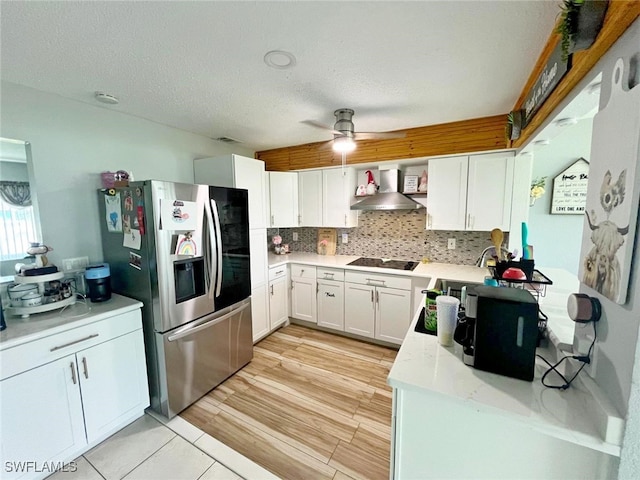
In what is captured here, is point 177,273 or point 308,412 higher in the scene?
point 177,273

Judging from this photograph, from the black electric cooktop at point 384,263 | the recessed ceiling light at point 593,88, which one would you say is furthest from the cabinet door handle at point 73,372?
the recessed ceiling light at point 593,88

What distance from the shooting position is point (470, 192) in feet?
8.41

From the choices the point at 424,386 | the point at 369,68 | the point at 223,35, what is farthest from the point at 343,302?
the point at 223,35

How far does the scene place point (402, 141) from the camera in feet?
9.29

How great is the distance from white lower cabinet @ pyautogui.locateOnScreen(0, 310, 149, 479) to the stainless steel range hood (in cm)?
230

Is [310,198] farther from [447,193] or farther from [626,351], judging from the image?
[626,351]

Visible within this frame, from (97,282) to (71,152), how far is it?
1.03 m

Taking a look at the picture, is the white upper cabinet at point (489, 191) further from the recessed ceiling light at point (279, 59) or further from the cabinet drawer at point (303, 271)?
the recessed ceiling light at point (279, 59)

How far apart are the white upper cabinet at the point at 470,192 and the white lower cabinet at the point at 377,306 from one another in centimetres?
77

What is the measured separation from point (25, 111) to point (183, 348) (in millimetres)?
1948

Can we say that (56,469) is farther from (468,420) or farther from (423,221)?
(423,221)

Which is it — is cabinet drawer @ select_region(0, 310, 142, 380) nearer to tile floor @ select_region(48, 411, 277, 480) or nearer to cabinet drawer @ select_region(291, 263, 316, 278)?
tile floor @ select_region(48, 411, 277, 480)

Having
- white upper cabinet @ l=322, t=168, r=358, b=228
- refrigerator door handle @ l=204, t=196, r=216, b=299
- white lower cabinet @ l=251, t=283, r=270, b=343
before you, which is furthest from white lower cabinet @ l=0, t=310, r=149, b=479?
white upper cabinet @ l=322, t=168, r=358, b=228

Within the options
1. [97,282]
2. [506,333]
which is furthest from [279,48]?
[97,282]
